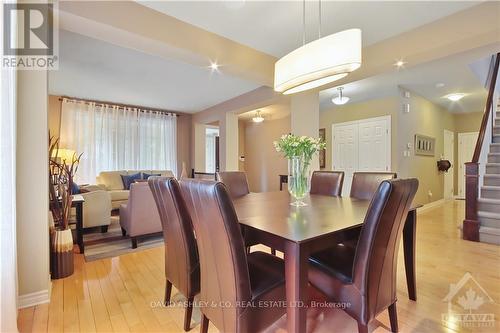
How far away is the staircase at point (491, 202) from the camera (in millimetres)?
3238

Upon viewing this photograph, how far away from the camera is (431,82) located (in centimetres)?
443

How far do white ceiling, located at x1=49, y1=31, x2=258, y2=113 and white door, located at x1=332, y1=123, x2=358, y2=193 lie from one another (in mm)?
2534

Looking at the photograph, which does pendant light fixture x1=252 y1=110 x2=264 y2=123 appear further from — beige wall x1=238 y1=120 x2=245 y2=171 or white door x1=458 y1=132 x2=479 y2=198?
white door x1=458 y1=132 x2=479 y2=198

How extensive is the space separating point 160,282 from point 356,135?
15.9 feet

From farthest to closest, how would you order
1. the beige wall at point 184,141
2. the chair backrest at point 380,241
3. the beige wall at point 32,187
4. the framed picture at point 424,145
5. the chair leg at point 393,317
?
the beige wall at point 184,141 < the framed picture at point 424,145 < the beige wall at point 32,187 < the chair leg at point 393,317 < the chair backrest at point 380,241

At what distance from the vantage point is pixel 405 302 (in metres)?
1.86

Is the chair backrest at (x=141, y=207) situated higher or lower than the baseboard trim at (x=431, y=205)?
higher

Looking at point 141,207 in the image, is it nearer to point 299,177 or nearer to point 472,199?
point 299,177

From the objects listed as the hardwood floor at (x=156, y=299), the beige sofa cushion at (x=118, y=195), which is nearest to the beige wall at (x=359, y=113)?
the hardwood floor at (x=156, y=299)

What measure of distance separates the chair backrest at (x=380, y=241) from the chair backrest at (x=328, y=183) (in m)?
1.23

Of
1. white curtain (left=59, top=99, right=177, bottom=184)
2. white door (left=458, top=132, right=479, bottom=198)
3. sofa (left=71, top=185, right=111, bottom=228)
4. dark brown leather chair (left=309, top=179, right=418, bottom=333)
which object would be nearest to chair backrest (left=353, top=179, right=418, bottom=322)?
dark brown leather chair (left=309, top=179, right=418, bottom=333)

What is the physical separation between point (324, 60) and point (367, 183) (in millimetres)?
1279

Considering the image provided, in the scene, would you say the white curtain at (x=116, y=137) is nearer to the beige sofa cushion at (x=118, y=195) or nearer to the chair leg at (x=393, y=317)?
the beige sofa cushion at (x=118, y=195)

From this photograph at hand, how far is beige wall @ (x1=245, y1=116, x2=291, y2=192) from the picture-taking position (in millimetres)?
6820
